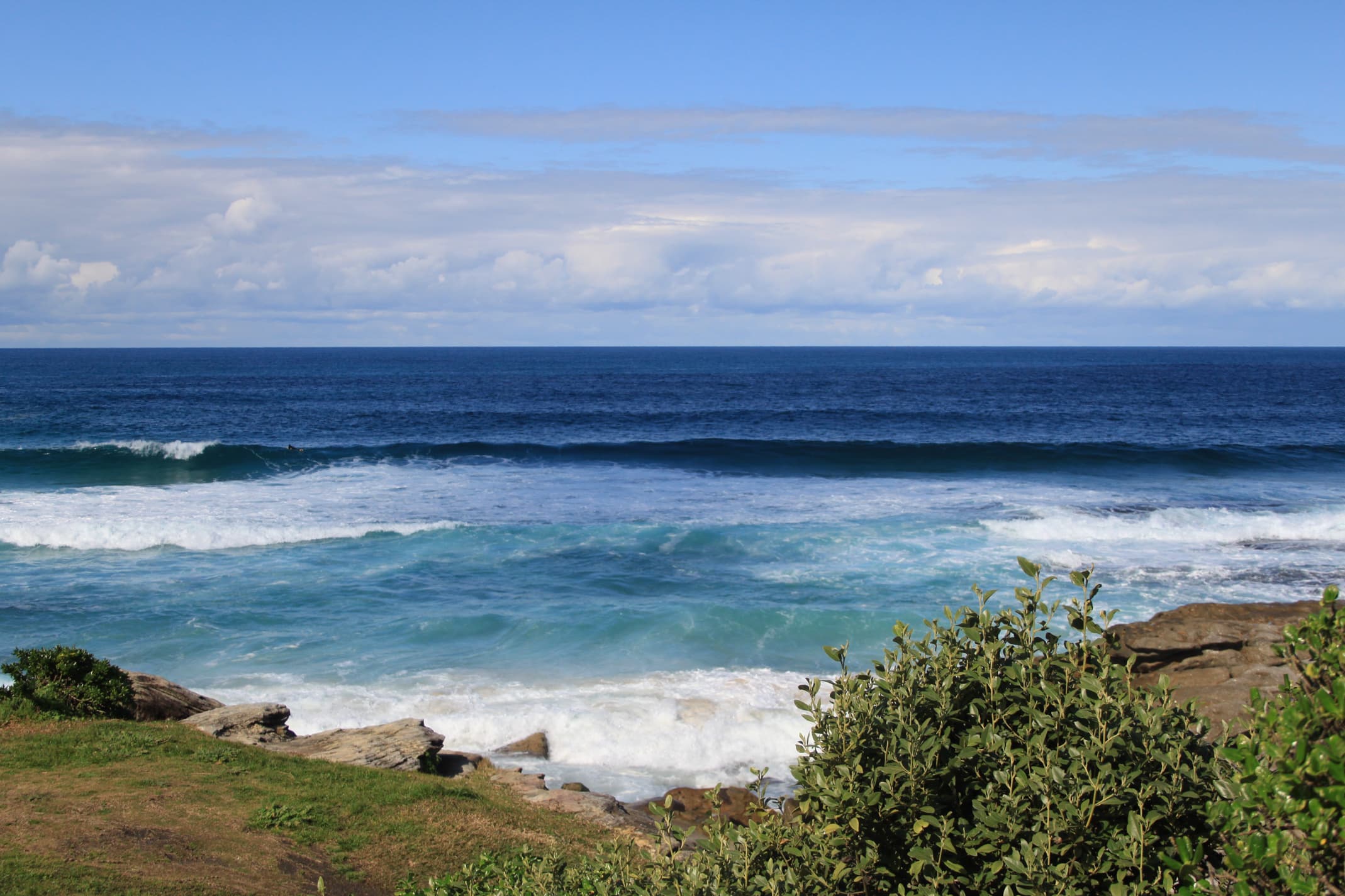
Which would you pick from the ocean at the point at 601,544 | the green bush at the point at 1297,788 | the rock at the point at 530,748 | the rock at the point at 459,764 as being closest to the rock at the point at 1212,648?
the ocean at the point at 601,544

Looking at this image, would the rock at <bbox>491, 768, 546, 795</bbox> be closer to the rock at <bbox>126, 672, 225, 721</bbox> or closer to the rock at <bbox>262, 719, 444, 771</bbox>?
the rock at <bbox>262, 719, 444, 771</bbox>

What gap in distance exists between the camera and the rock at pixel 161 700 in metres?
14.0

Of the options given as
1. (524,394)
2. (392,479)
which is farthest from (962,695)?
(524,394)

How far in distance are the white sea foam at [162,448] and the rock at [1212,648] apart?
4423 cm

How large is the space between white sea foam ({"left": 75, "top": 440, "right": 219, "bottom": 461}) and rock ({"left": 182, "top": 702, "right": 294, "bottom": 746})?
36.6 meters

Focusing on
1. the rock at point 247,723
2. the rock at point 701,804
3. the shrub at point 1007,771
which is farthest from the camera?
the rock at point 247,723

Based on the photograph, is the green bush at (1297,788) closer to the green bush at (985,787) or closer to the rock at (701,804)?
the green bush at (985,787)

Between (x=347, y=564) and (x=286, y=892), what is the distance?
61.0 ft

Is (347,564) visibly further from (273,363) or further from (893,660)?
(273,363)

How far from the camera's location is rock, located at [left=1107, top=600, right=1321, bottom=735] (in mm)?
15172

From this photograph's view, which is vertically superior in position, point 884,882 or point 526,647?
point 884,882

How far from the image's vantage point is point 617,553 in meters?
28.1

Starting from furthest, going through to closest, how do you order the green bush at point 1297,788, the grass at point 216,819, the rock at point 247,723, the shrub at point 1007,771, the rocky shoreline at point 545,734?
the rock at point 247,723 → the rocky shoreline at point 545,734 → the grass at point 216,819 → the shrub at point 1007,771 → the green bush at point 1297,788

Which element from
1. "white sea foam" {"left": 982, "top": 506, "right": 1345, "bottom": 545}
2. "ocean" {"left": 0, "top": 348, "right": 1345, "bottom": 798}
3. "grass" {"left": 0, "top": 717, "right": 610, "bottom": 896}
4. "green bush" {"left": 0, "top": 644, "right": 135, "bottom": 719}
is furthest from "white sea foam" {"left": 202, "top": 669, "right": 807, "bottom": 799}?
"white sea foam" {"left": 982, "top": 506, "right": 1345, "bottom": 545}
